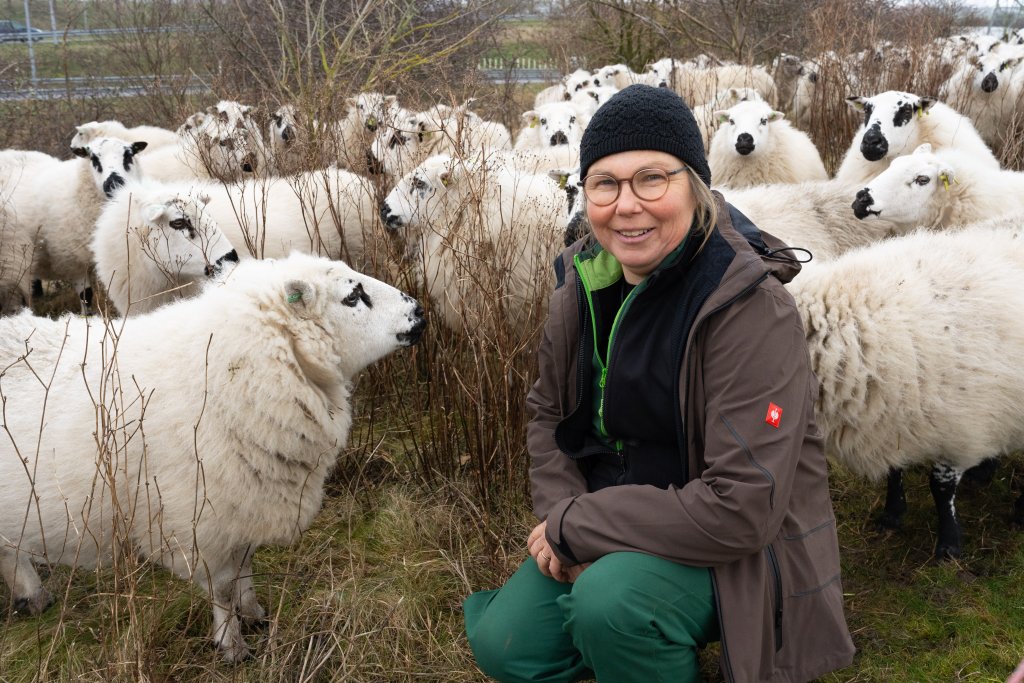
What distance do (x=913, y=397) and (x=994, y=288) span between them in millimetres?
541

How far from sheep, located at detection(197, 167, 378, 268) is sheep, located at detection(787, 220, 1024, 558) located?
285 cm

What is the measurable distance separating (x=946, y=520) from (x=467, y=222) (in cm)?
263

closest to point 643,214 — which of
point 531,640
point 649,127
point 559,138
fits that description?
point 649,127

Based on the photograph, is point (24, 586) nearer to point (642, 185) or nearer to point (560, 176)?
point (642, 185)

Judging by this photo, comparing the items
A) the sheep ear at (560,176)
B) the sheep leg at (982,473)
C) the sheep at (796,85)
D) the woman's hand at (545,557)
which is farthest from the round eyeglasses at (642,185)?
the sheep at (796,85)

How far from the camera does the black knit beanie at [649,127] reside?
1.98 meters

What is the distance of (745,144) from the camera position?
6.14 m

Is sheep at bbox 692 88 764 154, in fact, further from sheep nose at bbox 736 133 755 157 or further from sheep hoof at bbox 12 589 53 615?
sheep hoof at bbox 12 589 53 615

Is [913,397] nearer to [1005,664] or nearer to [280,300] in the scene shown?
[1005,664]

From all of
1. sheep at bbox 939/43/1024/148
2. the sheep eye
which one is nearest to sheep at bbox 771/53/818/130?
sheep at bbox 939/43/1024/148

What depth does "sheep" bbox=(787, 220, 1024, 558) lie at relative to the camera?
2943mm

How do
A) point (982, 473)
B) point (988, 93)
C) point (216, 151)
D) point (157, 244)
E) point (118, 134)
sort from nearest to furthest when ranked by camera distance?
point (982, 473)
point (157, 244)
point (216, 151)
point (988, 93)
point (118, 134)

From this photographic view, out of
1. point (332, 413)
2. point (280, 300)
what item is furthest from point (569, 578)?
point (280, 300)

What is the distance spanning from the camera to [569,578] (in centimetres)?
218
